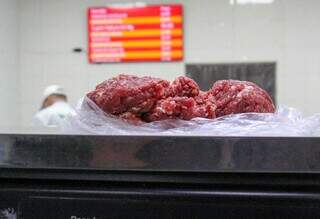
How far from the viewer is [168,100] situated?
716 millimetres

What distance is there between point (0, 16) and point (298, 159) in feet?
13.2

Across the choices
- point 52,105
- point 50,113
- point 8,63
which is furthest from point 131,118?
point 8,63

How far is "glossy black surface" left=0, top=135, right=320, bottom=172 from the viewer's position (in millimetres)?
586

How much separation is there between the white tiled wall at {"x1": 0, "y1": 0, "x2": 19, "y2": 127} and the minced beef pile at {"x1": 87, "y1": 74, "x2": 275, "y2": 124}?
12.2 feet

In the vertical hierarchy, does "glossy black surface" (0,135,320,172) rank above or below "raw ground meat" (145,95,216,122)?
below

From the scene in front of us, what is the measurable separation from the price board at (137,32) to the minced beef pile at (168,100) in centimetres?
342

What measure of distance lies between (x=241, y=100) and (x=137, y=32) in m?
3.52

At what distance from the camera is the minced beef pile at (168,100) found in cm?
71

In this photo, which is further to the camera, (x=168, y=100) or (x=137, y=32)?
(x=137, y=32)

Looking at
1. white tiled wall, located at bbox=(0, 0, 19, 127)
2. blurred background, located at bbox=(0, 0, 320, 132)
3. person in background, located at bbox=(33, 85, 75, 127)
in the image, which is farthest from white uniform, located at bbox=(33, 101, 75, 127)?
white tiled wall, located at bbox=(0, 0, 19, 127)

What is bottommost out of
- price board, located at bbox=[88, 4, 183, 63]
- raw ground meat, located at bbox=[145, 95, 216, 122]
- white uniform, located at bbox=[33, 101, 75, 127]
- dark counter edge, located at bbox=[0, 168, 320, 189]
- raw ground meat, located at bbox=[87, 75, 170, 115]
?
white uniform, located at bbox=[33, 101, 75, 127]

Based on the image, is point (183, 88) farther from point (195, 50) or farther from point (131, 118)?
point (195, 50)

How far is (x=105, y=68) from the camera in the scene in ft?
14.1

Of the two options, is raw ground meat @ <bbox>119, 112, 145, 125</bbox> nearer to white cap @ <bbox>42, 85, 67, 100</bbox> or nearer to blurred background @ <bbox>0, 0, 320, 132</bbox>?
blurred background @ <bbox>0, 0, 320, 132</bbox>
